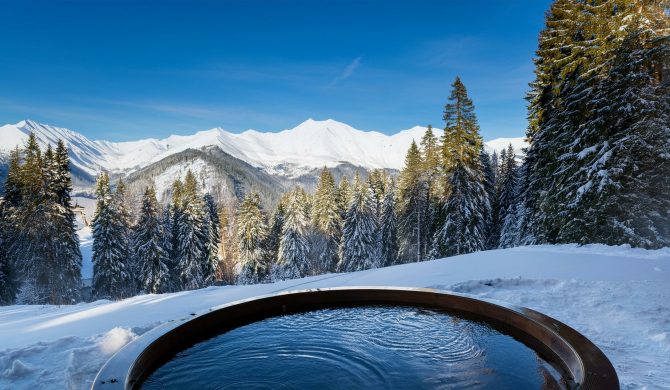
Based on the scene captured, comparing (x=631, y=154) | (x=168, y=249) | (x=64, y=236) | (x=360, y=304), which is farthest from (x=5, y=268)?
(x=631, y=154)

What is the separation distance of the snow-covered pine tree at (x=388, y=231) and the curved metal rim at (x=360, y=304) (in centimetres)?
3074

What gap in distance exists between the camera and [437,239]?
84.9 feet

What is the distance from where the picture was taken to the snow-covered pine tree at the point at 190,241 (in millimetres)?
35594

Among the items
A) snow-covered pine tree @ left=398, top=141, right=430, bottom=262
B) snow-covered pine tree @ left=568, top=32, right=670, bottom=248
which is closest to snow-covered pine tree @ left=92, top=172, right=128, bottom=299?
snow-covered pine tree @ left=398, top=141, right=430, bottom=262

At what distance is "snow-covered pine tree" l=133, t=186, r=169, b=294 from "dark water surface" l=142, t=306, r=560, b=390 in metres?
30.9

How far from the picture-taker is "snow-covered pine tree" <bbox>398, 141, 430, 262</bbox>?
31766 mm

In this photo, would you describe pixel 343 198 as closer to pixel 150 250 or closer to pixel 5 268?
pixel 150 250

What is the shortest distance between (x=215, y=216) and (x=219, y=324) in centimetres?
4139

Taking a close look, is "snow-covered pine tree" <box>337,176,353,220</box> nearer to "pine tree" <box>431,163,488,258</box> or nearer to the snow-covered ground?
"pine tree" <box>431,163,488,258</box>

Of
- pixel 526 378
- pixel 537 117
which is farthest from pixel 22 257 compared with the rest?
pixel 537 117

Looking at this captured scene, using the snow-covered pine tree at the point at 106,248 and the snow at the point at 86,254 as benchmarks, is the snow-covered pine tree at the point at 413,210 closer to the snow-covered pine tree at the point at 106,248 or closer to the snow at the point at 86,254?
the snow-covered pine tree at the point at 106,248

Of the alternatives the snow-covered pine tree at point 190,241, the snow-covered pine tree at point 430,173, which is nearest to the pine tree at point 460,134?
the snow-covered pine tree at point 430,173

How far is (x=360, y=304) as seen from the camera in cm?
710

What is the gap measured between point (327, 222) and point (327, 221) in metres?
0.11
